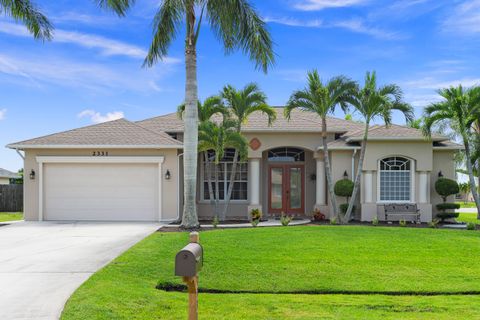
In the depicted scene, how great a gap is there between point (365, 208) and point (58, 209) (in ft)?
40.3

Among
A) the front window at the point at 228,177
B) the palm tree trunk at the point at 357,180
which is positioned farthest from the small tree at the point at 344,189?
the front window at the point at 228,177

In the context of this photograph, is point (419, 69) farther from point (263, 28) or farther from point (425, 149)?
point (263, 28)

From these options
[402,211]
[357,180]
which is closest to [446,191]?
[402,211]

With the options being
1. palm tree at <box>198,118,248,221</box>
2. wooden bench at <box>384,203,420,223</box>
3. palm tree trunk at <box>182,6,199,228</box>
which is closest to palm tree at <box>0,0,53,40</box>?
palm tree trunk at <box>182,6,199,228</box>

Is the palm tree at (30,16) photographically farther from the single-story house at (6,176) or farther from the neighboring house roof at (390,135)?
the single-story house at (6,176)

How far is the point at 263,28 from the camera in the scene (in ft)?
48.2

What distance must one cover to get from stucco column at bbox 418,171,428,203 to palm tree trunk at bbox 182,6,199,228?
9213 mm

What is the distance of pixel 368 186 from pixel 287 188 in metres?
3.92

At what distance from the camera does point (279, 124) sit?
19906mm

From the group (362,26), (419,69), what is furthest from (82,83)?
(419,69)

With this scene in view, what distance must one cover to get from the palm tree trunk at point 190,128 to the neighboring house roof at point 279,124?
5019 millimetres

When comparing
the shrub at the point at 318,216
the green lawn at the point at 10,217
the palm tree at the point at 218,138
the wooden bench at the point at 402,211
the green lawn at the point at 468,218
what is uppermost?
the palm tree at the point at 218,138

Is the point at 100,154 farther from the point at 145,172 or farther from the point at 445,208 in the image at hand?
the point at 445,208

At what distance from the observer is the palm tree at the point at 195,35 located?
1420 centimetres
